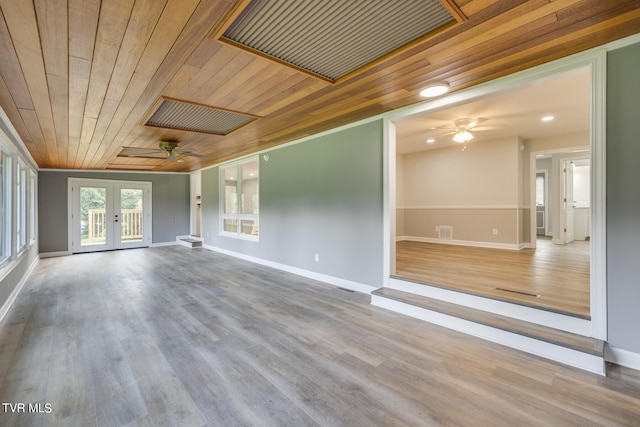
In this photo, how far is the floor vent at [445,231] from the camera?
7.00m

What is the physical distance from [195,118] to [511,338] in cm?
404

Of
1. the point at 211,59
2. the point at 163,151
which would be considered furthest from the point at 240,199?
the point at 211,59

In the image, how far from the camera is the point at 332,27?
1.79 m

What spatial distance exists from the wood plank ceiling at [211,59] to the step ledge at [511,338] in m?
2.23

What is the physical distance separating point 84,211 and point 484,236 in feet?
33.7

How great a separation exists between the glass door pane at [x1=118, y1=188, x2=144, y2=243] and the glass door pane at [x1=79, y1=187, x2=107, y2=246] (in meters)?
0.39

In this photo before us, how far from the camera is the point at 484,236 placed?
254 inches

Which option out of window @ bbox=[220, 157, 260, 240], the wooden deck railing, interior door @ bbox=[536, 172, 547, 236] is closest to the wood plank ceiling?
window @ bbox=[220, 157, 260, 240]

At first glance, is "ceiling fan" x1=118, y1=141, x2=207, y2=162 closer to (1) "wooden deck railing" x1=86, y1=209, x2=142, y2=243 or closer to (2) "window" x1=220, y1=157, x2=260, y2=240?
(2) "window" x1=220, y1=157, x2=260, y2=240

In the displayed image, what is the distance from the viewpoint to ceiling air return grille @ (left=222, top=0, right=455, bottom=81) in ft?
5.28

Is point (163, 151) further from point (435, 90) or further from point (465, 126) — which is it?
point (465, 126)

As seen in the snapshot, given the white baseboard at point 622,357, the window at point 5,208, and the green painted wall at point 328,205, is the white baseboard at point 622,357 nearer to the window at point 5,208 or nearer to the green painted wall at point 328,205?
the green painted wall at point 328,205

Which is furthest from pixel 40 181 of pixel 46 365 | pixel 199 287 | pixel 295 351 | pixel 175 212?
pixel 295 351

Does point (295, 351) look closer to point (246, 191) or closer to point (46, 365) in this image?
point (46, 365)
